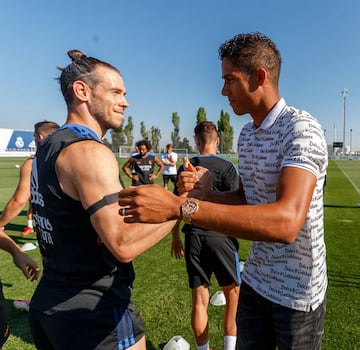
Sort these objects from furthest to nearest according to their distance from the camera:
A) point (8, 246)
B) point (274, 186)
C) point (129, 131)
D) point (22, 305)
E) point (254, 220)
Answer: point (129, 131)
point (22, 305)
point (8, 246)
point (274, 186)
point (254, 220)

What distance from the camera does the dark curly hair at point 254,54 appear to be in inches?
70.9

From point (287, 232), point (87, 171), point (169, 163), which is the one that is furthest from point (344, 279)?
point (169, 163)

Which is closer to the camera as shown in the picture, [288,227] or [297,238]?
[288,227]

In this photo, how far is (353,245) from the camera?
696cm

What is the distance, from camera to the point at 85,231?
1719 mm

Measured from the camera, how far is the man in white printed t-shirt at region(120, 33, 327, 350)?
63.4 inches

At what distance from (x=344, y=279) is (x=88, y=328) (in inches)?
179

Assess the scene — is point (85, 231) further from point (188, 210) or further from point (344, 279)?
point (344, 279)

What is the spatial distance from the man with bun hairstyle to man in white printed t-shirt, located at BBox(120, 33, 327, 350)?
1.58ft

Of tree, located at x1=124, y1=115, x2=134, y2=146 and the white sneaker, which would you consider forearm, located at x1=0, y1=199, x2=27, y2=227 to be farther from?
tree, located at x1=124, y1=115, x2=134, y2=146

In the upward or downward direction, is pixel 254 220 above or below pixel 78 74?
below

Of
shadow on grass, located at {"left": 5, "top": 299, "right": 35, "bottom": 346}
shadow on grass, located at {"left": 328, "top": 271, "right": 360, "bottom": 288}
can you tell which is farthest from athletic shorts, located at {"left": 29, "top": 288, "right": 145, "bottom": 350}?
shadow on grass, located at {"left": 328, "top": 271, "right": 360, "bottom": 288}

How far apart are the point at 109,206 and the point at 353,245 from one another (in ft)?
22.2

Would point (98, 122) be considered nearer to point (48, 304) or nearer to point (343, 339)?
point (48, 304)
